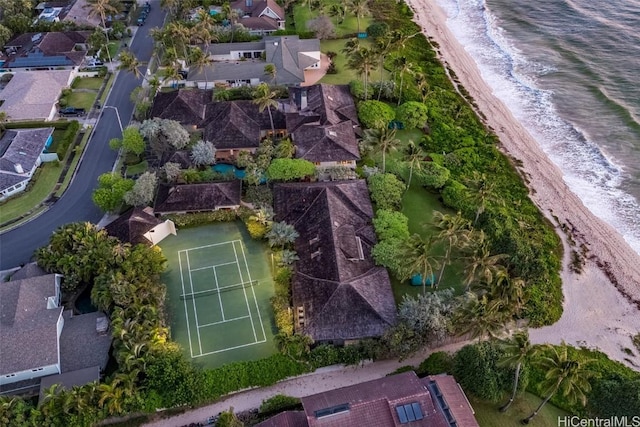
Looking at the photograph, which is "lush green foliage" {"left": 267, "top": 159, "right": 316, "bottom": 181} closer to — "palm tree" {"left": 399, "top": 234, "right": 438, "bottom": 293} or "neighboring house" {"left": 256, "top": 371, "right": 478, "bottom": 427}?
"palm tree" {"left": 399, "top": 234, "right": 438, "bottom": 293}

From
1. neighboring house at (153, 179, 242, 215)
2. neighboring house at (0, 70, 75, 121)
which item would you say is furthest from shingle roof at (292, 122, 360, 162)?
neighboring house at (0, 70, 75, 121)

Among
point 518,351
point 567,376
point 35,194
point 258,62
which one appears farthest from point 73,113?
point 567,376

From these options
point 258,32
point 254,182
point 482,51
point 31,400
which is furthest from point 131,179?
point 482,51

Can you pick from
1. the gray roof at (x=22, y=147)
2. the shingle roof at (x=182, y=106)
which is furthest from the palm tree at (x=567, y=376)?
the gray roof at (x=22, y=147)

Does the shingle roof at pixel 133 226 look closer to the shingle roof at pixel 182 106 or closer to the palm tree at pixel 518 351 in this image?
the shingle roof at pixel 182 106

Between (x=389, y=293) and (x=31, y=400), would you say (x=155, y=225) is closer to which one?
(x=31, y=400)

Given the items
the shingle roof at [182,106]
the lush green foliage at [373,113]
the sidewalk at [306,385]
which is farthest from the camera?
the lush green foliage at [373,113]

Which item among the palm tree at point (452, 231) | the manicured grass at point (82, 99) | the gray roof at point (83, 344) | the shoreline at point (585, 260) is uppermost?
the palm tree at point (452, 231)

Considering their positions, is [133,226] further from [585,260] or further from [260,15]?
[260,15]
